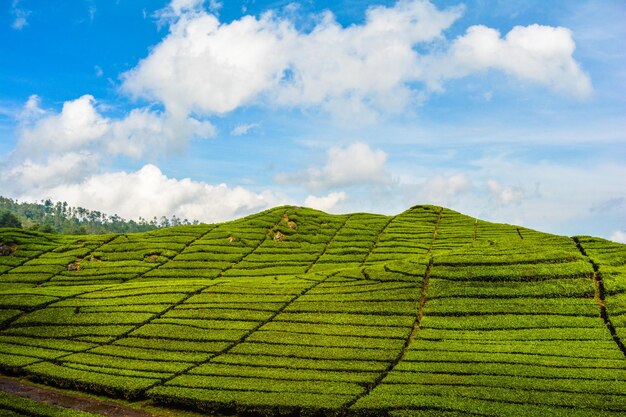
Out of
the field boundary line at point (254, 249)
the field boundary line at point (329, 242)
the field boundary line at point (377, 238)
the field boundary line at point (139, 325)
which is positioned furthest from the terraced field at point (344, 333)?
the field boundary line at point (377, 238)

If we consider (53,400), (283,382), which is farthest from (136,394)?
(283,382)

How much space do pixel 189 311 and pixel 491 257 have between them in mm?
23707

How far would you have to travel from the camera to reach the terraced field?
23.2m

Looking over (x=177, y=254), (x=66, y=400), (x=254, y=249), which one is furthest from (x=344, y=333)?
(x=177, y=254)

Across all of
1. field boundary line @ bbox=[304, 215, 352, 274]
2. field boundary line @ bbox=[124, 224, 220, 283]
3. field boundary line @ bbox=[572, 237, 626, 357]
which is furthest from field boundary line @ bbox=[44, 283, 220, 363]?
field boundary line @ bbox=[572, 237, 626, 357]

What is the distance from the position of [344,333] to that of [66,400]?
1588cm

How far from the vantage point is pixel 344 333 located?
31656mm

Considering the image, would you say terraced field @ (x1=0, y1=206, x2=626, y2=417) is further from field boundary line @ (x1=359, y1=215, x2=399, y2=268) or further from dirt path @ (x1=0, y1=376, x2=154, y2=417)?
field boundary line @ (x1=359, y1=215, x2=399, y2=268)

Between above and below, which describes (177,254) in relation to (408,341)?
above

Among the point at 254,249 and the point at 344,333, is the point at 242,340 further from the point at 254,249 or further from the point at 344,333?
the point at 254,249

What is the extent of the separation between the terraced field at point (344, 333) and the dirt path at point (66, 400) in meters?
0.75

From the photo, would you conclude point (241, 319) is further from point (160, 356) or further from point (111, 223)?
point (111, 223)

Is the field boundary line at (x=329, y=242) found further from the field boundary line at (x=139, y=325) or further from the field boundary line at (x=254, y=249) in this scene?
the field boundary line at (x=139, y=325)

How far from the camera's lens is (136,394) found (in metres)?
24.3
